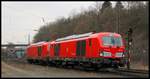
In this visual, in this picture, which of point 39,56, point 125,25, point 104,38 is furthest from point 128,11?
point 104,38

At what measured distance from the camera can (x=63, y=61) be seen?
140 feet

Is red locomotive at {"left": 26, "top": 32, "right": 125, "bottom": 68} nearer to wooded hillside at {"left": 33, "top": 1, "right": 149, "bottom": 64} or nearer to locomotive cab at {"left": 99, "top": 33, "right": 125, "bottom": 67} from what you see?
locomotive cab at {"left": 99, "top": 33, "right": 125, "bottom": 67}

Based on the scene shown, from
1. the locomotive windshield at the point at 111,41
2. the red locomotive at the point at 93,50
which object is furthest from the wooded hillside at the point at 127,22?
the locomotive windshield at the point at 111,41

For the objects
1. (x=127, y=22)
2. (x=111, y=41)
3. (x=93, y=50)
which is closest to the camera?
(x=93, y=50)

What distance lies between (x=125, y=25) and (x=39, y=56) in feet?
88.8

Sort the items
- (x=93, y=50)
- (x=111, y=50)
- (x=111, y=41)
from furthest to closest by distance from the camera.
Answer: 1. (x=111, y=41)
2. (x=93, y=50)
3. (x=111, y=50)

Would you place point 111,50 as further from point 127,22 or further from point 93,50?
point 127,22

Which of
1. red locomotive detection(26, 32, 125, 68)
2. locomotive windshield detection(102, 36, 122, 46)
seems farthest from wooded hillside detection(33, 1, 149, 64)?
locomotive windshield detection(102, 36, 122, 46)

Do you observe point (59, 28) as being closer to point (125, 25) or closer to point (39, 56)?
point (125, 25)

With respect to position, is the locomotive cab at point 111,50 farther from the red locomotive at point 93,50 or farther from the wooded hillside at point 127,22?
the wooded hillside at point 127,22

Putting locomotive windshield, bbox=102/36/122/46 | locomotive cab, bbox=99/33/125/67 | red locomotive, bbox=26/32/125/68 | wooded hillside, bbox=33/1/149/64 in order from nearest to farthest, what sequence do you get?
locomotive cab, bbox=99/33/125/67 → red locomotive, bbox=26/32/125/68 → locomotive windshield, bbox=102/36/122/46 → wooded hillside, bbox=33/1/149/64

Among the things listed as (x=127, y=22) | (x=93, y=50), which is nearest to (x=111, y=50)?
(x=93, y=50)

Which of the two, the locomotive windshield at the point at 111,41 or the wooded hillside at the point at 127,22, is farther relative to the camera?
the wooded hillside at the point at 127,22

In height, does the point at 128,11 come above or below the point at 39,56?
above
